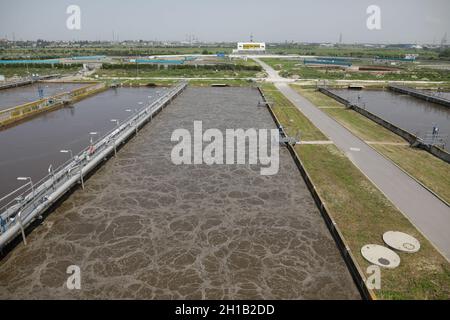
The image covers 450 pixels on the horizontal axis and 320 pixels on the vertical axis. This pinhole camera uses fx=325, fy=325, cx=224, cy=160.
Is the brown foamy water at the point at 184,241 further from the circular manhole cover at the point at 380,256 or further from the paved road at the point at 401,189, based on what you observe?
the paved road at the point at 401,189

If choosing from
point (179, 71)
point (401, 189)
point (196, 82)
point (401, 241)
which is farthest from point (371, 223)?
point (179, 71)

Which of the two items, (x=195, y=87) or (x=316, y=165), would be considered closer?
(x=316, y=165)

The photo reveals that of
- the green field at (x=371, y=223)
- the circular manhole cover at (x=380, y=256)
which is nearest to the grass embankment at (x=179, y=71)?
the green field at (x=371, y=223)

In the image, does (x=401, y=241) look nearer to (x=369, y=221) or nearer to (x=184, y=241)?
(x=369, y=221)

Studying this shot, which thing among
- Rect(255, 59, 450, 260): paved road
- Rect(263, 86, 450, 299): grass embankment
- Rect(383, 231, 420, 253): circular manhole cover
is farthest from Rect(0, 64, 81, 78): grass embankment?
Rect(383, 231, 420, 253): circular manhole cover

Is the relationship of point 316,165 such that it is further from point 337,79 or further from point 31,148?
point 337,79

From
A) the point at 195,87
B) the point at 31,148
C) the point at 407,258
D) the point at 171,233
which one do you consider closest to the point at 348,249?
the point at 407,258

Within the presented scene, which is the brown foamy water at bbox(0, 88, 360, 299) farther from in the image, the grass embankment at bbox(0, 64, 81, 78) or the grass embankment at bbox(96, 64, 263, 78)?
the grass embankment at bbox(0, 64, 81, 78)
